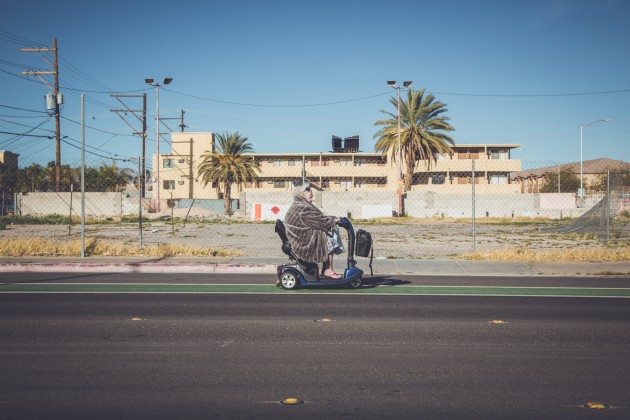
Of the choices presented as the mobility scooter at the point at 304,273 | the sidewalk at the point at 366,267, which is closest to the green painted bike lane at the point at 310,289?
the mobility scooter at the point at 304,273

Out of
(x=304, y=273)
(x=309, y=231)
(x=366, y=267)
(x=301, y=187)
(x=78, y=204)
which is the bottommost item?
(x=366, y=267)

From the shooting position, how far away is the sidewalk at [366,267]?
13196mm

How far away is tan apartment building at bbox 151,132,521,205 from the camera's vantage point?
67.3 metres

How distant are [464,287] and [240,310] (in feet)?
15.8

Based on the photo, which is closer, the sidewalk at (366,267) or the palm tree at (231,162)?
the sidewalk at (366,267)

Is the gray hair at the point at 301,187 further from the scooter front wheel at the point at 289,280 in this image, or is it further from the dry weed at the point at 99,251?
the dry weed at the point at 99,251

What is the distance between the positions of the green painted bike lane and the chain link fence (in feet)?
18.8

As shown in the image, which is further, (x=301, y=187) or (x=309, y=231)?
(x=301, y=187)

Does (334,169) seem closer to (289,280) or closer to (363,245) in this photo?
(289,280)

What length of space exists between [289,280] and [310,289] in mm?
593

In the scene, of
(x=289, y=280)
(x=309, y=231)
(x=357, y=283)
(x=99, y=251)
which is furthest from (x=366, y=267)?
(x=99, y=251)

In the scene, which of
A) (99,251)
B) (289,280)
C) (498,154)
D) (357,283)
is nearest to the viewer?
(289,280)

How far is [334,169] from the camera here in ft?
229

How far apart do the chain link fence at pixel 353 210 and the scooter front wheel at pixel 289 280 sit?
259 inches
